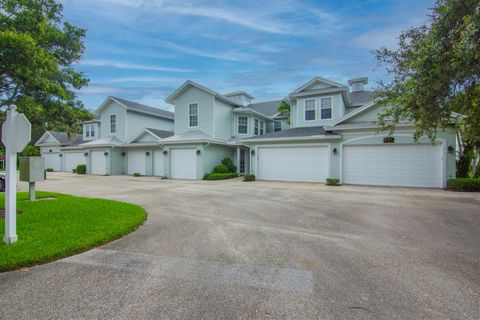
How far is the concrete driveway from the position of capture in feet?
8.41

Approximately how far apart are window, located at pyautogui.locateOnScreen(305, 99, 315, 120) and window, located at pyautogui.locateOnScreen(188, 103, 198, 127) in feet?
27.8

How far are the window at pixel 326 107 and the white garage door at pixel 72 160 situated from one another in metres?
23.8

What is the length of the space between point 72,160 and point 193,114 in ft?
54.8

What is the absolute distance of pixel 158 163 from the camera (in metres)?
21.0

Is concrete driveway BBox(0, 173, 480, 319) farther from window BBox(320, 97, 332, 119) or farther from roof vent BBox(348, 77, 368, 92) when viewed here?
roof vent BBox(348, 77, 368, 92)

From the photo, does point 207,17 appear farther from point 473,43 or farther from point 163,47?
point 473,43

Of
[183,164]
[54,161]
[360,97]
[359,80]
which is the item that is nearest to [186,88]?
[183,164]

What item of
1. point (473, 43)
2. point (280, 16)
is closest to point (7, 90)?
point (280, 16)

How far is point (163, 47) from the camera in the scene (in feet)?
53.2

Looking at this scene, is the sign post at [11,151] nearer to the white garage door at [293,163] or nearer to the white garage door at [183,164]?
the white garage door at [293,163]

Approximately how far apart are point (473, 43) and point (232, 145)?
53.6 ft

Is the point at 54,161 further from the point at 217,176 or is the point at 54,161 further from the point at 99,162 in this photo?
the point at 217,176

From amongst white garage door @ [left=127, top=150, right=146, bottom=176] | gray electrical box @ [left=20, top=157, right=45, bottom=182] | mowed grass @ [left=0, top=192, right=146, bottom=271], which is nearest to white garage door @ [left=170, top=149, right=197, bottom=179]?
white garage door @ [left=127, top=150, right=146, bottom=176]

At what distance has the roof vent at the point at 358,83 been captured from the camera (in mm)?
22016
